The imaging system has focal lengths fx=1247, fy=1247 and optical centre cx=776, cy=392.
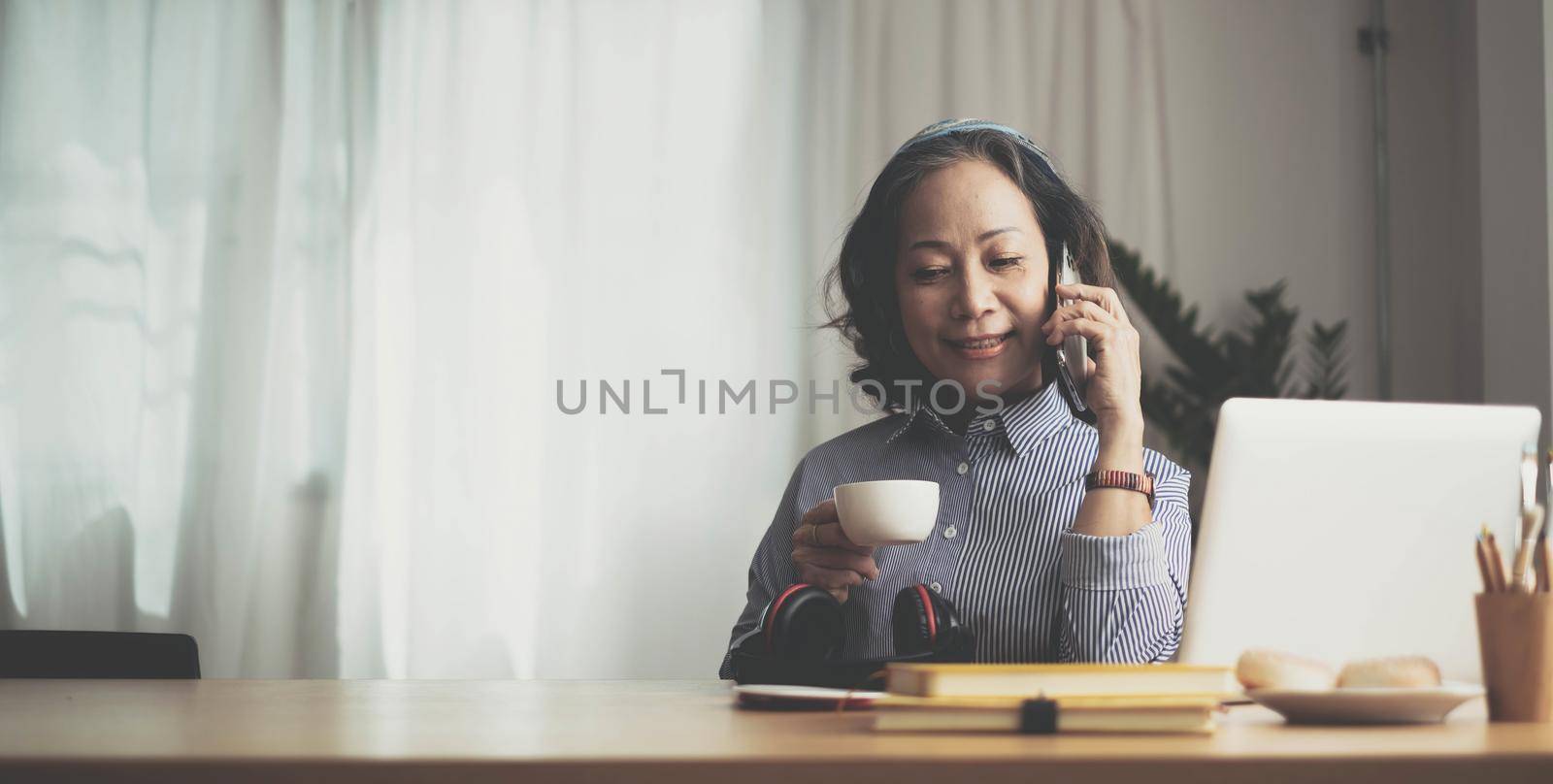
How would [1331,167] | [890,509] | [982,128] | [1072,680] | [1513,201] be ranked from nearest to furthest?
1. [1072,680]
2. [890,509]
3. [982,128]
4. [1513,201]
5. [1331,167]

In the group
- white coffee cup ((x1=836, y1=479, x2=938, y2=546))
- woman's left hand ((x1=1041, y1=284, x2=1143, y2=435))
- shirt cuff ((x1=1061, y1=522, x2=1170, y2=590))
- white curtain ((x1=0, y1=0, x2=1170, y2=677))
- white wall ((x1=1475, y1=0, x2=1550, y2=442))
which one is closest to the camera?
white coffee cup ((x1=836, y1=479, x2=938, y2=546))

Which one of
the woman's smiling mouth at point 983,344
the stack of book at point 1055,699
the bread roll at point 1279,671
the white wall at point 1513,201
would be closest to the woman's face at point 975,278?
the woman's smiling mouth at point 983,344

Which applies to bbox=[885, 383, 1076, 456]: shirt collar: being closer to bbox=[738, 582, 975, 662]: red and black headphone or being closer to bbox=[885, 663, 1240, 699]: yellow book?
bbox=[738, 582, 975, 662]: red and black headphone

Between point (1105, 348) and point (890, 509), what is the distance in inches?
16.5

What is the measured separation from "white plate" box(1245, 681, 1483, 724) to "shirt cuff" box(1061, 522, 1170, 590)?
48 centimetres

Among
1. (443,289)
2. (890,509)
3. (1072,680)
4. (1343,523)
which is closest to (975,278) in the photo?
(890,509)

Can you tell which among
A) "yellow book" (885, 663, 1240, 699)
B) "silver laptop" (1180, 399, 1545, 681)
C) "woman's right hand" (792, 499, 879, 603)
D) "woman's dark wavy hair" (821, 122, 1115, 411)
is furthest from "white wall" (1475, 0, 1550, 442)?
"yellow book" (885, 663, 1240, 699)

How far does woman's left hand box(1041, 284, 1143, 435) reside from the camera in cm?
145

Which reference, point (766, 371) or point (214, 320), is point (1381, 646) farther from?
point (214, 320)

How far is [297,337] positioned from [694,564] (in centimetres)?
129

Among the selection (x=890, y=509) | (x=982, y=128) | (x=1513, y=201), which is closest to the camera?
(x=890, y=509)

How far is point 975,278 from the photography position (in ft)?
5.36

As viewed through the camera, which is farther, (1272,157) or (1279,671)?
(1272,157)

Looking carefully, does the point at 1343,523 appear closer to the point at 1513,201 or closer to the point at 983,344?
the point at 983,344
